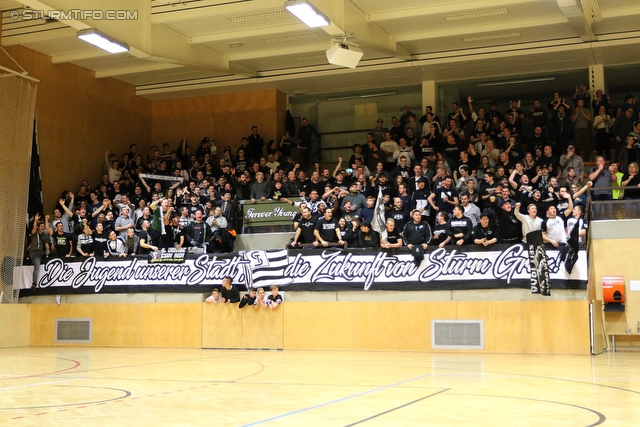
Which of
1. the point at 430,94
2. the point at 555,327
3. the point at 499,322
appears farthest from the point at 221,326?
the point at 430,94

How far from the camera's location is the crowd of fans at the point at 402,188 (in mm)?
18078

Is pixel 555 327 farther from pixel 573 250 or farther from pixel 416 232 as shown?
pixel 416 232

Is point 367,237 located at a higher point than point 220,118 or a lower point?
lower

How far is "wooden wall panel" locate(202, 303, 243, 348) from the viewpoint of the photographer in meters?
19.0

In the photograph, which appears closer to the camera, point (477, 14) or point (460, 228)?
point (460, 228)

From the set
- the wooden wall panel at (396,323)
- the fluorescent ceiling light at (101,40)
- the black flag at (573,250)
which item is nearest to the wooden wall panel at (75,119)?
the fluorescent ceiling light at (101,40)

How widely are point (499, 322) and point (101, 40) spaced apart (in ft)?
39.2

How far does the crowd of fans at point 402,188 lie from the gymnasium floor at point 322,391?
3.80 meters

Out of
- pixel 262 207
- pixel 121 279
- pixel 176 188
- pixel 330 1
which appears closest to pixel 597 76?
pixel 330 1

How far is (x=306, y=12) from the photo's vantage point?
1742 centimetres

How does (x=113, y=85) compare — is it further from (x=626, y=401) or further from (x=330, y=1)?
(x=626, y=401)

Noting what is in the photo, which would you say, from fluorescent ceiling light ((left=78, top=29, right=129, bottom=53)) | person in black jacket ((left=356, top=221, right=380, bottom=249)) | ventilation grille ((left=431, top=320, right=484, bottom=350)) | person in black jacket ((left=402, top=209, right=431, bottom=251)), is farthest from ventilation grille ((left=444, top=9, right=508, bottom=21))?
fluorescent ceiling light ((left=78, top=29, right=129, bottom=53))

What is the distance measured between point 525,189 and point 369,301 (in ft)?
15.7

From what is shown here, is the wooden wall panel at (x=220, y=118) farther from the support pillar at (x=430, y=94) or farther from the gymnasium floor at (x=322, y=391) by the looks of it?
the gymnasium floor at (x=322, y=391)
